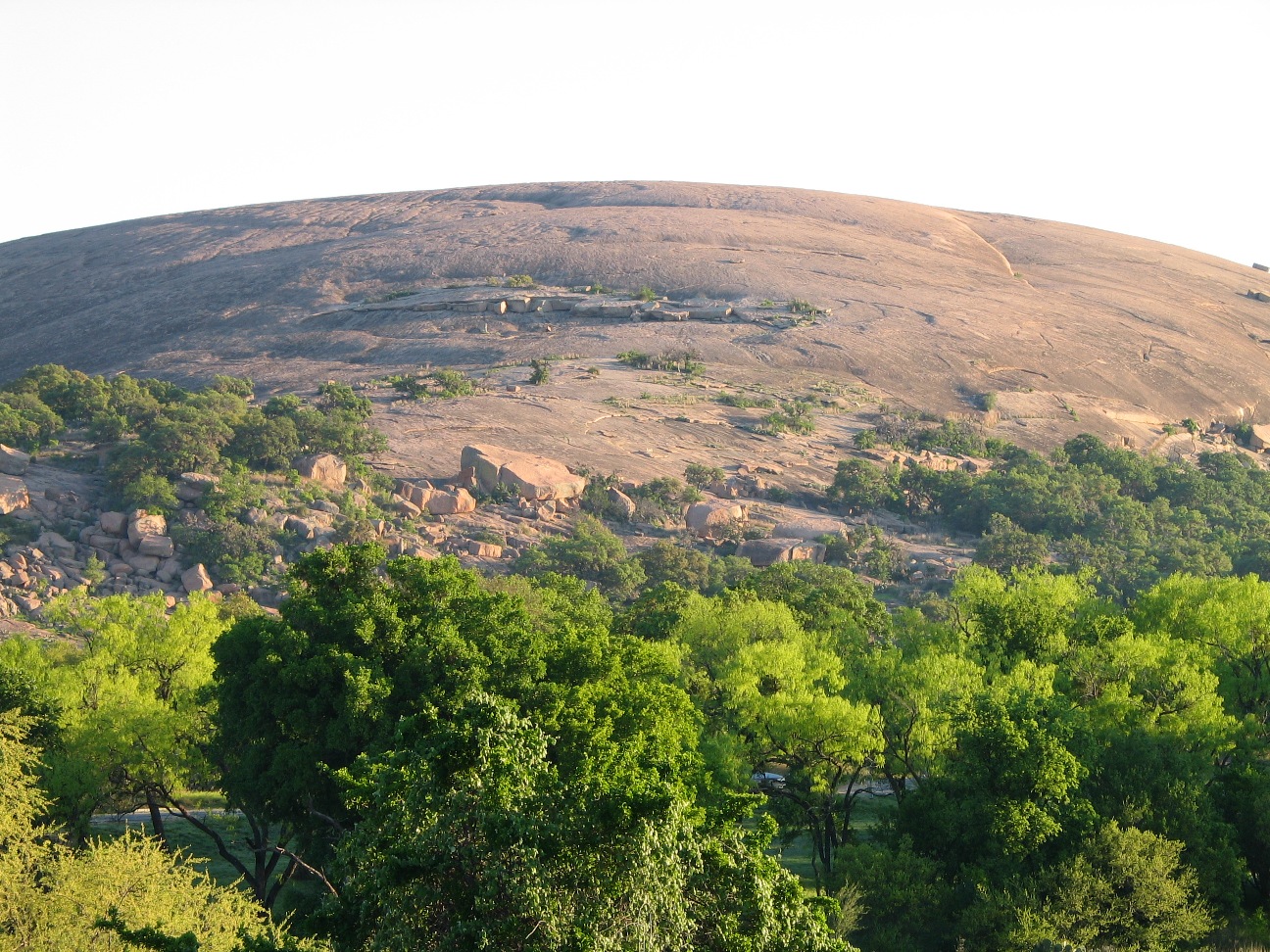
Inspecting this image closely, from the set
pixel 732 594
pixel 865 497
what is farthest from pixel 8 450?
pixel 865 497

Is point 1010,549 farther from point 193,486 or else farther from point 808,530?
point 193,486

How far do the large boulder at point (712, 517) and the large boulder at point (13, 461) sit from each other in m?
28.8

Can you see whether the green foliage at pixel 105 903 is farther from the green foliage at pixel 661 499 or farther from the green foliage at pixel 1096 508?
the green foliage at pixel 1096 508

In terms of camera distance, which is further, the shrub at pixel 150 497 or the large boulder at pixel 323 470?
the large boulder at pixel 323 470

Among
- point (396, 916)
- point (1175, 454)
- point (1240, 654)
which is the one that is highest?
point (396, 916)

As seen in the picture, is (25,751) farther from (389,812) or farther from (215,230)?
(215,230)

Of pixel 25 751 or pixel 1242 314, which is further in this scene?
pixel 1242 314

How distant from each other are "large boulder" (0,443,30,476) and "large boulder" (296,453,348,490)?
36.2 feet

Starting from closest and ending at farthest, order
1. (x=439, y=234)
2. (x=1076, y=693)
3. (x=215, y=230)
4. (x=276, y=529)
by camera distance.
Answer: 1. (x=1076, y=693)
2. (x=276, y=529)
3. (x=439, y=234)
4. (x=215, y=230)

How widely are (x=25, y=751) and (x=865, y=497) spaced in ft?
166

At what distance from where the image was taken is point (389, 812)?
1334cm

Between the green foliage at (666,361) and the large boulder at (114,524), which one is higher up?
the green foliage at (666,361)

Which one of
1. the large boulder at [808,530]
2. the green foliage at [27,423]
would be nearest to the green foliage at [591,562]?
the large boulder at [808,530]

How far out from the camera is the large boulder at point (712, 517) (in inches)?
2557
